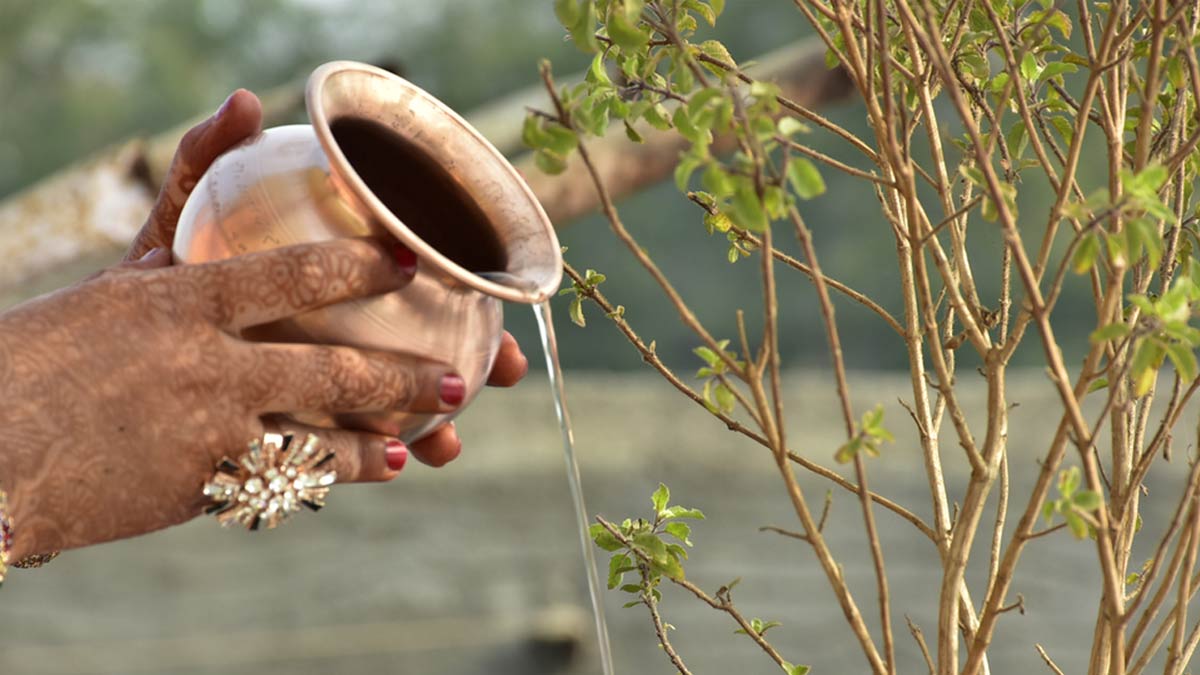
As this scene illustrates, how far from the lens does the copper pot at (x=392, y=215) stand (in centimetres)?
96

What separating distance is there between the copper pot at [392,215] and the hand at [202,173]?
0.25ft

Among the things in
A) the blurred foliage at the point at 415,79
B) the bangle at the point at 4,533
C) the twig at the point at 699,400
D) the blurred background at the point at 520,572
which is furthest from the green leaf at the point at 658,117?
the blurred foliage at the point at 415,79

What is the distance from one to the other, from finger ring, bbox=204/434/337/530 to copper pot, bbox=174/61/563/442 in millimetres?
31

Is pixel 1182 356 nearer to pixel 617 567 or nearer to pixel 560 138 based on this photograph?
pixel 560 138

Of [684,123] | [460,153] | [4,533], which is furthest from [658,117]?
[4,533]

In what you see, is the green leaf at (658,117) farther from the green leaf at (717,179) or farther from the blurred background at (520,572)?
the blurred background at (520,572)

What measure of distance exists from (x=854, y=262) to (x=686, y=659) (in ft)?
24.0

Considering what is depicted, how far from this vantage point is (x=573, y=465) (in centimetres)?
109

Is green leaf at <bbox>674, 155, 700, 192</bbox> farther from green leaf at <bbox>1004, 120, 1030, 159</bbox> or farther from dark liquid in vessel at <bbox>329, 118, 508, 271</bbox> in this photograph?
green leaf at <bbox>1004, 120, 1030, 159</bbox>

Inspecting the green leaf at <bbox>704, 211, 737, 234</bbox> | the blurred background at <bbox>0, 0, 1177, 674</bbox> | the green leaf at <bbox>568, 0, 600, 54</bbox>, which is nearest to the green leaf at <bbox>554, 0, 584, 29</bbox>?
the green leaf at <bbox>568, 0, 600, 54</bbox>

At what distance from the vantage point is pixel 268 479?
95 centimetres

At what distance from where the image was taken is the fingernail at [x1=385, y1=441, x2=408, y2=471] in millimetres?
1010

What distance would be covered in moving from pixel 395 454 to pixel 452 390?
67mm

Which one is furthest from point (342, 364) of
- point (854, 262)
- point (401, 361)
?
point (854, 262)
